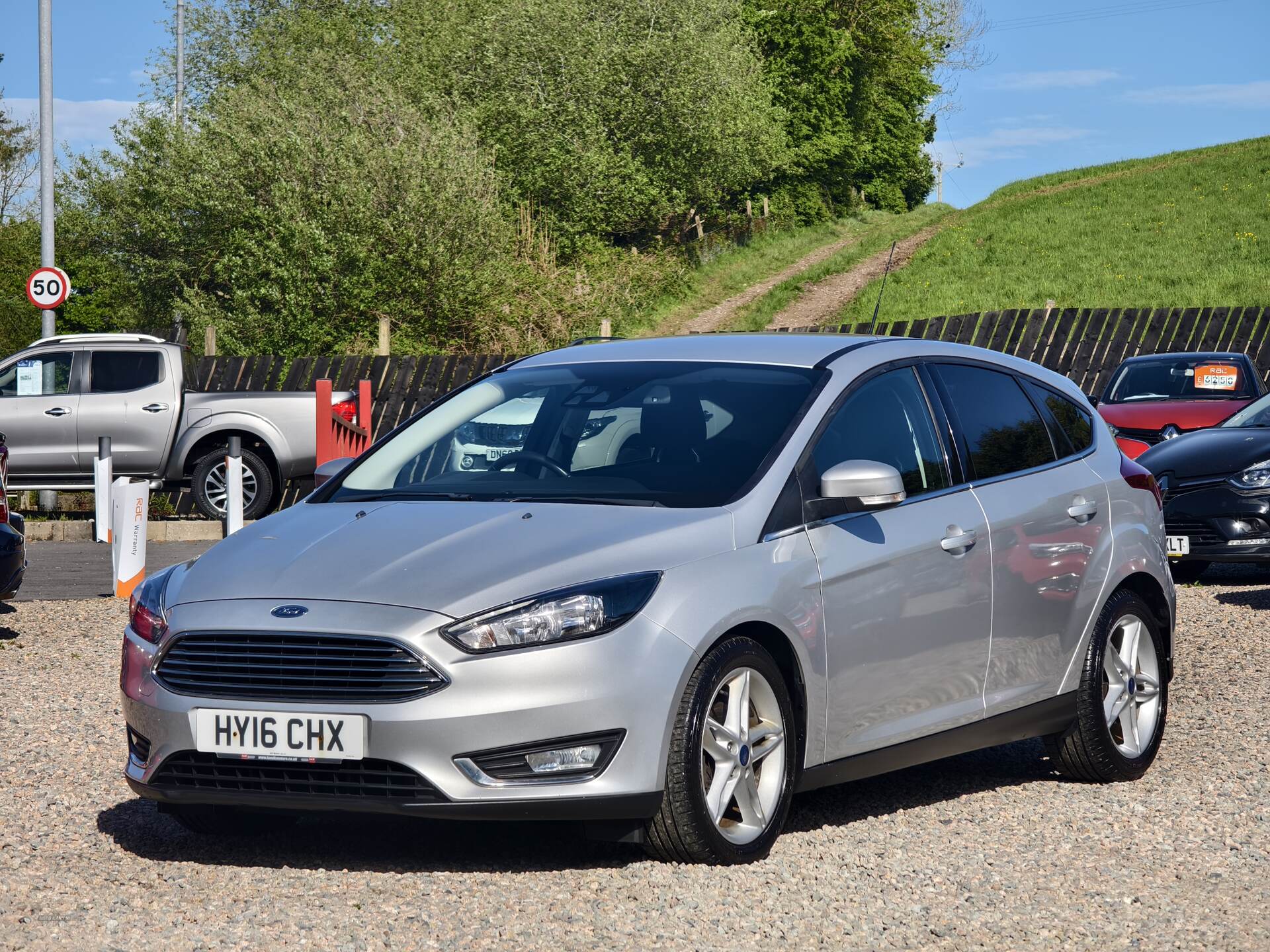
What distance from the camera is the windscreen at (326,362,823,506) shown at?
5328 millimetres

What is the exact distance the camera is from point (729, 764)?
487cm

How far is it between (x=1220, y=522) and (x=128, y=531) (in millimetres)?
8145

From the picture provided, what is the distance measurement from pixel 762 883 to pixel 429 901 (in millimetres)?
952

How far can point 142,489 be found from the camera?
492 inches

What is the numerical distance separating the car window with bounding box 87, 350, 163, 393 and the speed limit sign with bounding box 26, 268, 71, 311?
512 centimetres

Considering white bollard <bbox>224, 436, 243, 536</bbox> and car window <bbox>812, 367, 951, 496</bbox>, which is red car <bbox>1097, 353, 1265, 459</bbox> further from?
car window <bbox>812, 367, 951, 496</bbox>

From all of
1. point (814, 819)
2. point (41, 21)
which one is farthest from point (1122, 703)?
point (41, 21)

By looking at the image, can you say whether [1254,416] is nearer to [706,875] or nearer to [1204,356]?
[1204,356]

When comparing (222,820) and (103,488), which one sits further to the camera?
(103,488)

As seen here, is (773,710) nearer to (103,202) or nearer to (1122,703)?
(1122,703)

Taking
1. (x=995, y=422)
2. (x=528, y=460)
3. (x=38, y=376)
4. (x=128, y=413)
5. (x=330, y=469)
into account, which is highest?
(x=995, y=422)

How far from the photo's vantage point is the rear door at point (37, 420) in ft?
63.3

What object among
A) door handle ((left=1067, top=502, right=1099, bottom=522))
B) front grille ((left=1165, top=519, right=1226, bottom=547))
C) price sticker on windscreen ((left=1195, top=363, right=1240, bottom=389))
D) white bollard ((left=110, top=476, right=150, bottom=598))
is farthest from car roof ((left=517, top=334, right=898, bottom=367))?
price sticker on windscreen ((left=1195, top=363, right=1240, bottom=389))

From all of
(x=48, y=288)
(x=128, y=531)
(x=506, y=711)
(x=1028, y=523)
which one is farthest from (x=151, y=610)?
(x=48, y=288)
